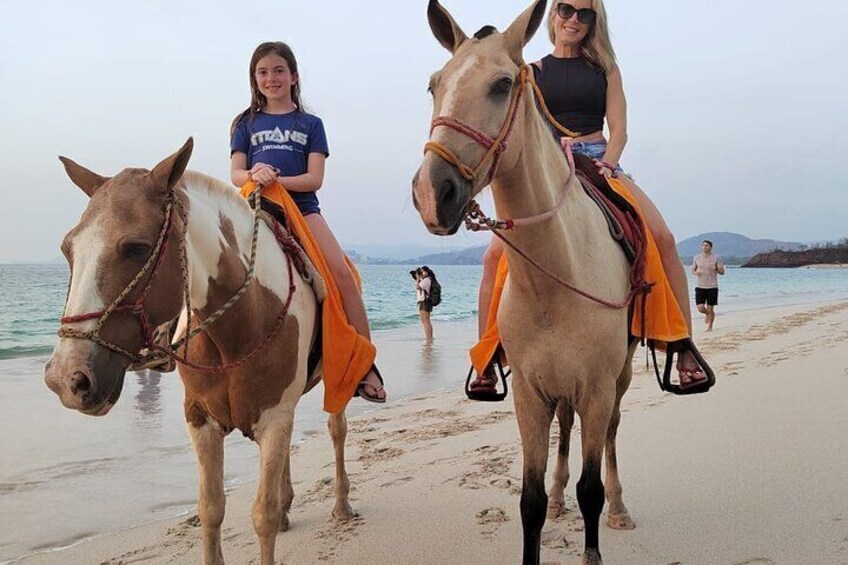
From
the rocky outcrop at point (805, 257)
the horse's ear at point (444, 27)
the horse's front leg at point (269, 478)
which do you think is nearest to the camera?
the horse's ear at point (444, 27)

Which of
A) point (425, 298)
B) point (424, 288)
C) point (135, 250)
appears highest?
point (135, 250)

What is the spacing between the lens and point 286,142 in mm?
4230

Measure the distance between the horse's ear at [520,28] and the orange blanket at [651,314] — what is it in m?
1.24

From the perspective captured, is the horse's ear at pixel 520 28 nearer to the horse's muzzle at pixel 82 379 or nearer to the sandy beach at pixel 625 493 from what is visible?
the horse's muzzle at pixel 82 379

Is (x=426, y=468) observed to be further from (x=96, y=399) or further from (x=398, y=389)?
(x=398, y=389)

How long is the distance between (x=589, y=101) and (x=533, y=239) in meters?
1.53

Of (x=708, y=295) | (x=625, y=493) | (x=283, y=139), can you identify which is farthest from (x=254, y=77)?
(x=708, y=295)

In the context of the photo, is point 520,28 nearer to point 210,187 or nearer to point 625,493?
point 210,187

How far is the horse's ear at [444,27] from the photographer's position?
276 cm

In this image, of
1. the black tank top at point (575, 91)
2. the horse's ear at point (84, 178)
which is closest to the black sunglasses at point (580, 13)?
the black tank top at point (575, 91)

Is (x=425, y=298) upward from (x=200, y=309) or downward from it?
downward

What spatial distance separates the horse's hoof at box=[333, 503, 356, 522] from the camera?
175 inches

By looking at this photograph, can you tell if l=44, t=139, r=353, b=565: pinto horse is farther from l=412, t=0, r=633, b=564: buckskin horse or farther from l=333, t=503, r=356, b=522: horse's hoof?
l=333, t=503, r=356, b=522: horse's hoof

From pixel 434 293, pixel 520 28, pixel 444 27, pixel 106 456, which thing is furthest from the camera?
pixel 434 293
